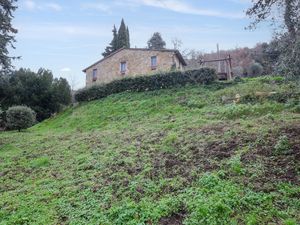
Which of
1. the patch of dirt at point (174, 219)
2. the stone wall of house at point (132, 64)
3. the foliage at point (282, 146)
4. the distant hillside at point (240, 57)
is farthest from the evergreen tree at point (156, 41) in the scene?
the patch of dirt at point (174, 219)

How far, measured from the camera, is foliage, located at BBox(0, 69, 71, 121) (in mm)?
26359

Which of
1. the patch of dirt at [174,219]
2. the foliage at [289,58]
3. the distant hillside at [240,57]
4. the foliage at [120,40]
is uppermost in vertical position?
the foliage at [120,40]

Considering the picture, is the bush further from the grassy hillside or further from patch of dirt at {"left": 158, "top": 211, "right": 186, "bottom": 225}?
patch of dirt at {"left": 158, "top": 211, "right": 186, "bottom": 225}

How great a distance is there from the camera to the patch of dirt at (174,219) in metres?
5.61

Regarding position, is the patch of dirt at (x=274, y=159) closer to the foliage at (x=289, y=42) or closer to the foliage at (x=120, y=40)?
the foliage at (x=289, y=42)

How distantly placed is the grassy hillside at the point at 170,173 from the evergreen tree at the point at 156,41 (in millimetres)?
42182

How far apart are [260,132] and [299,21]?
130 inches

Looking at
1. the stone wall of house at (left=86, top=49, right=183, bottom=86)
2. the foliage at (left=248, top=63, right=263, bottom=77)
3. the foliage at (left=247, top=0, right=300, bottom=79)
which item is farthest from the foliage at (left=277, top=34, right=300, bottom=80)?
the foliage at (left=248, top=63, right=263, bottom=77)

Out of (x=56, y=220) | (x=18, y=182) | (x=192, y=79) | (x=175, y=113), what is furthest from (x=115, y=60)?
(x=56, y=220)

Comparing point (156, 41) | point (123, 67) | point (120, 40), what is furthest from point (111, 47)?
point (123, 67)

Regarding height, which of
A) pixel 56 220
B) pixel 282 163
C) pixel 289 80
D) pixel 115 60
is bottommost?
pixel 56 220

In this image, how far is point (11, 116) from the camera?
19922mm

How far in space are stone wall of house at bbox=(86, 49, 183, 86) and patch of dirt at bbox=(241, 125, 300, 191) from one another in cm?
1871

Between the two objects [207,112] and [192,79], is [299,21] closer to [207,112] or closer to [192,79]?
[207,112]
